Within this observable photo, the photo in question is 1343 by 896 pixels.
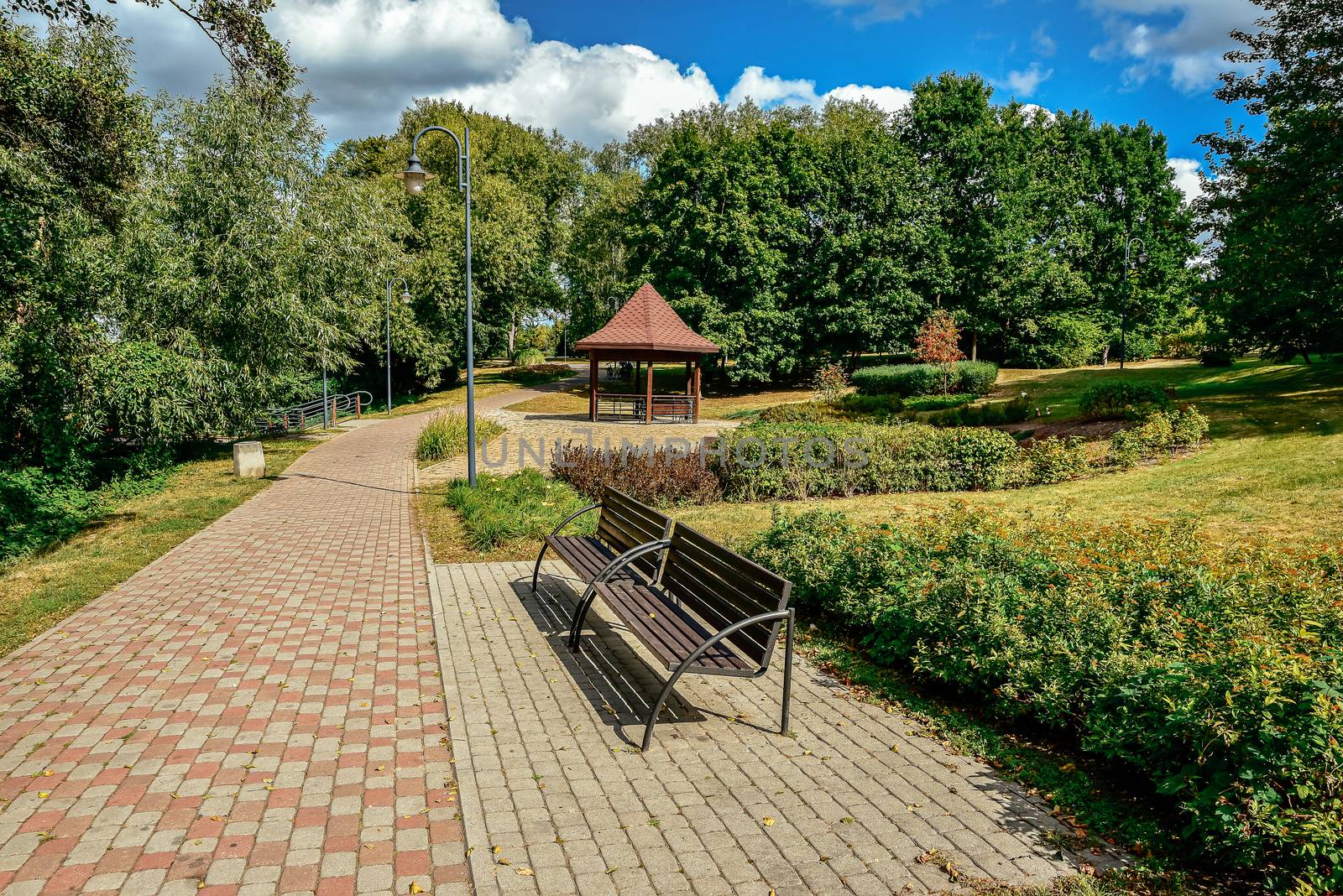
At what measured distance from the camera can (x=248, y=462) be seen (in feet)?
49.6

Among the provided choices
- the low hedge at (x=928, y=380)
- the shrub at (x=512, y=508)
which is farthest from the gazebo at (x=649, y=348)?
the shrub at (x=512, y=508)

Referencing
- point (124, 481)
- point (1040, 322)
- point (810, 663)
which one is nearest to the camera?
point (810, 663)

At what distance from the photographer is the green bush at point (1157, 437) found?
13273 millimetres

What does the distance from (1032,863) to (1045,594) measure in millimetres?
2251

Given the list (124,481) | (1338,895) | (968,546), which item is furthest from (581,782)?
(124,481)

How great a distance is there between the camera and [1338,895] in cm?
276

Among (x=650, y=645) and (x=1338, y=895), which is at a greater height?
(x=650, y=645)

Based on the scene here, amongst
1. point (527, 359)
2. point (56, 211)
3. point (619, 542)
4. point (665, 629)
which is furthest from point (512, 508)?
point (527, 359)

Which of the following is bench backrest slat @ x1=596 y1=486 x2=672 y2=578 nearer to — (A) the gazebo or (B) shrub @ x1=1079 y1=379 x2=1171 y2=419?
(B) shrub @ x1=1079 y1=379 x2=1171 y2=419

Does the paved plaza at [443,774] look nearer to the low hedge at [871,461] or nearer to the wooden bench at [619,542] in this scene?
the wooden bench at [619,542]

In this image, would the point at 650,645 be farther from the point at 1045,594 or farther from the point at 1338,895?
the point at 1338,895

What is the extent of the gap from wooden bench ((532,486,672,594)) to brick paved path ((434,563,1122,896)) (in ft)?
2.80

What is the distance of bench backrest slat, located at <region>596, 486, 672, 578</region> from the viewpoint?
6012 mm

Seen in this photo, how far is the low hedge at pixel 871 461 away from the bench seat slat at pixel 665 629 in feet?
21.1
